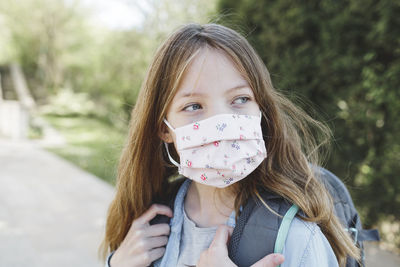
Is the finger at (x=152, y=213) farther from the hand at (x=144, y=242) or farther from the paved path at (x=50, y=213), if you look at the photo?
the paved path at (x=50, y=213)

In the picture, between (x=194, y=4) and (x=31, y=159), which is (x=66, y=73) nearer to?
(x=31, y=159)

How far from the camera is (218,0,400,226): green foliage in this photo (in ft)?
9.50

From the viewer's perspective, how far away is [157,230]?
1.55 metres

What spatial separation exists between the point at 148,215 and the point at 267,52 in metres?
2.86

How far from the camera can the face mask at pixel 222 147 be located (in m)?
1.33

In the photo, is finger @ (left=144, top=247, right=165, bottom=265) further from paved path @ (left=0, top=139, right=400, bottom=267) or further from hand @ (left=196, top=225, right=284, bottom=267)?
paved path @ (left=0, top=139, right=400, bottom=267)

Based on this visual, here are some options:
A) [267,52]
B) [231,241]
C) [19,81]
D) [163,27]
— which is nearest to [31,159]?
[163,27]

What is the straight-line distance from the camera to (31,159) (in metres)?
7.77

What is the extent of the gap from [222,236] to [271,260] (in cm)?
24

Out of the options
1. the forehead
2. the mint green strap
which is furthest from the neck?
the forehead

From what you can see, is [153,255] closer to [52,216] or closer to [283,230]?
[283,230]

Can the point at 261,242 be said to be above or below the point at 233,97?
below

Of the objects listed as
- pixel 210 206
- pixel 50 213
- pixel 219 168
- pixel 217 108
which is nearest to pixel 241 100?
pixel 217 108

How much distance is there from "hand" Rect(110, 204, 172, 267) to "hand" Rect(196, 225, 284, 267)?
0.33 meters
